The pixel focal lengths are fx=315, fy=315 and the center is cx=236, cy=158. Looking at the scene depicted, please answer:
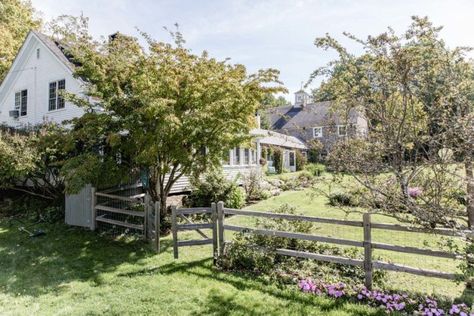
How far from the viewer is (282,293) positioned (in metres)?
5.31

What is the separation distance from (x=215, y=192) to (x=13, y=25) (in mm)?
23245

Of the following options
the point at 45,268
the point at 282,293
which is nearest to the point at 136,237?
the point at 45,268

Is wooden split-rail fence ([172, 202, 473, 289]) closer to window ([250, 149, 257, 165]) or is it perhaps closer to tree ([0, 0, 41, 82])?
window ([250, 149, 257, 165])

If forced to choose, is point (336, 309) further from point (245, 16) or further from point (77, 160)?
point (245, 16)

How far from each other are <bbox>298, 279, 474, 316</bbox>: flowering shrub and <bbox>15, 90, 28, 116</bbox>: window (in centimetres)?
1731

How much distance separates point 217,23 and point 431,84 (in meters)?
8.23

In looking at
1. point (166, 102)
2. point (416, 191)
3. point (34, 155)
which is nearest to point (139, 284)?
point (166, 102)

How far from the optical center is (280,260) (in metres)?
6.56

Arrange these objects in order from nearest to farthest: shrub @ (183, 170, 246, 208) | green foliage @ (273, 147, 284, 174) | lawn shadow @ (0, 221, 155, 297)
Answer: lawn shadow @ (0, 221, 155, 297) → shrub @ (183, 170, 246, 208) → green foliage @ (273, 147, 284, 174)

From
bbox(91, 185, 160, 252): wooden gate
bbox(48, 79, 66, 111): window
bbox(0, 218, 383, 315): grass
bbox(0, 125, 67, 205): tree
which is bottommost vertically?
bbox(0, 218, 383, 315): grass

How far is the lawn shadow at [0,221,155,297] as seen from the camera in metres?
6.15

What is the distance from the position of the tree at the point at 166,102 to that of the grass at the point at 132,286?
197cm

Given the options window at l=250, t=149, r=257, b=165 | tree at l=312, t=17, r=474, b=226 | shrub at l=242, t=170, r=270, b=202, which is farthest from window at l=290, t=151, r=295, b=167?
tree at l=312, t=17, r=474, b=226

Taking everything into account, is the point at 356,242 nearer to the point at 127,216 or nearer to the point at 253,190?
the point at 127,216
